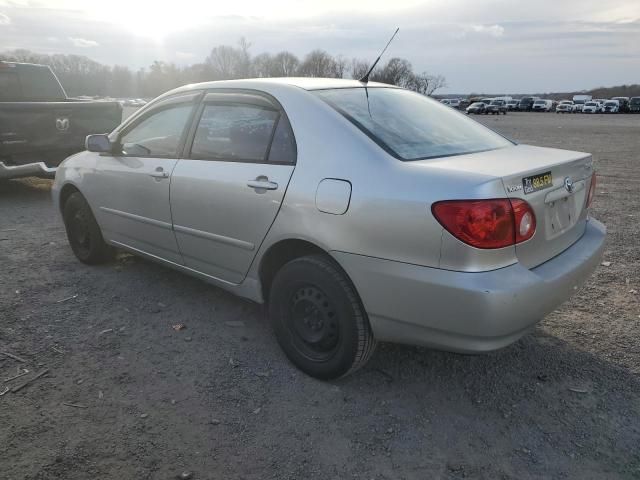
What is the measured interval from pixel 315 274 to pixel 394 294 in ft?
1.62

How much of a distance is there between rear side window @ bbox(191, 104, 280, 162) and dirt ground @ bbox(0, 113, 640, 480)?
4.05 ft

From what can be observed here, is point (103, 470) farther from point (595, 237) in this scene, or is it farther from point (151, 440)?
point (595, 237)

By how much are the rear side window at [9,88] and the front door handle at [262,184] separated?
8093 mm

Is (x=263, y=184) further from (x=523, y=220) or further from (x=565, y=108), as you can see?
(x=565, y=108)

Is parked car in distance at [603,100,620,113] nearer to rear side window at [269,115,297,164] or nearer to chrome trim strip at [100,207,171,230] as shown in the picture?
chrome trim strip at [100,207,171,230]

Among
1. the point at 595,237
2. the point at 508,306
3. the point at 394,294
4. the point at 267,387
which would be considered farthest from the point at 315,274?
the point at 595,237

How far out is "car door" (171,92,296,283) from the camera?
3055 mm

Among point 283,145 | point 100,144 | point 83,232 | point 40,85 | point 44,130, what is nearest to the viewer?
point 283,145

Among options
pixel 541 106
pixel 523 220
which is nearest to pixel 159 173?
pixel 523 220

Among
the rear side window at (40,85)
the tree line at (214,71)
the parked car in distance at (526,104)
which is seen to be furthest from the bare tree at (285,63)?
the rear side window at (40,85)

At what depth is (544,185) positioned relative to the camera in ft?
8.46

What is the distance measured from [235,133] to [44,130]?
17.9 feet

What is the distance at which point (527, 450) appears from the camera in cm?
244

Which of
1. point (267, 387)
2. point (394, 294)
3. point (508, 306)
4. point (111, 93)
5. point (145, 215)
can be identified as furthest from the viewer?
point (111, 93)
